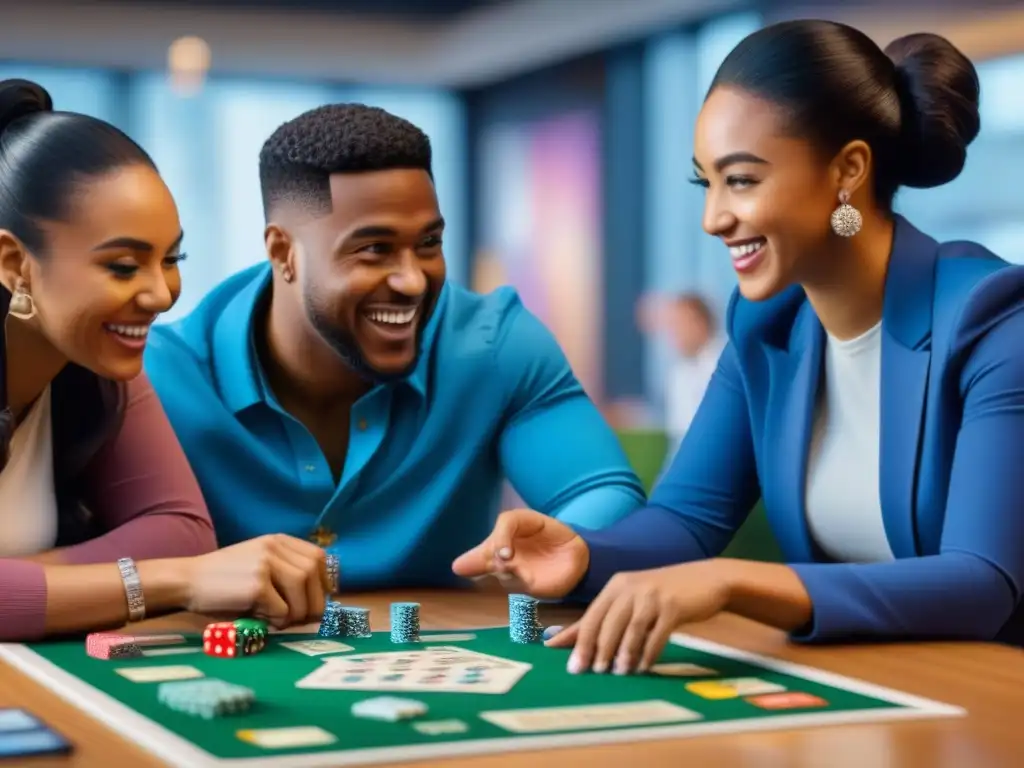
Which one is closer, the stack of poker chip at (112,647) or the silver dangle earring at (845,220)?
the stack of poker chip at (112,647)

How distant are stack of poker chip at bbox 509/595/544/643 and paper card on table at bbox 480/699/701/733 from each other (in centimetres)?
38

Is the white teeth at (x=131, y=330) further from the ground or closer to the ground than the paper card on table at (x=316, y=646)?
further from the ground

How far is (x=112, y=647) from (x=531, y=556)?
1.90 feet

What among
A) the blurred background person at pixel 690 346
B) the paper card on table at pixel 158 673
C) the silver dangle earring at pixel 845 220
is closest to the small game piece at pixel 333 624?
the paper card on table at pixel 158 673

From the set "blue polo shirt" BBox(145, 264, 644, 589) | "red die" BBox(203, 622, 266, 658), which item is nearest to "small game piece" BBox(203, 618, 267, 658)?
"red die" BBox(203, 622, 266, 658)

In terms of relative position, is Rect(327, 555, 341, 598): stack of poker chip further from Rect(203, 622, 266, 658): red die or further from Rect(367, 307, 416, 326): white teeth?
Rect(367, 307, 416, 326): white teeth

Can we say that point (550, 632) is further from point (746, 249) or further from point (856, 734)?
point (746, 249)

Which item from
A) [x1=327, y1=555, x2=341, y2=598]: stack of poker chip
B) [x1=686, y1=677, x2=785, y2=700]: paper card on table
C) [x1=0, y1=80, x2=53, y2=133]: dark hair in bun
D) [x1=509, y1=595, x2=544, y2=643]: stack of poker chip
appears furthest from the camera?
[x1=0, y1=80, x2=53, y2=133]: dark hair in bun

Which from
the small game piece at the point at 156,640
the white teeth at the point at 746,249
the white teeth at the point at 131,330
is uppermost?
the white teeth at the point at 746,249

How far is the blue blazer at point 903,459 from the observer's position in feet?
5.82

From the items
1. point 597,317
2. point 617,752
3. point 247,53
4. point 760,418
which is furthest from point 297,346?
point 247,53

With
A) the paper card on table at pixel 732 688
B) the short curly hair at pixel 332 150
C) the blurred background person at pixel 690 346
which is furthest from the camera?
the blurred background person at pixel 690 346

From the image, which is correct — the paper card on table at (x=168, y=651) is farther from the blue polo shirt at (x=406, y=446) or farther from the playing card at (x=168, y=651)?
the blue polo shirt at (x=406, y=446)

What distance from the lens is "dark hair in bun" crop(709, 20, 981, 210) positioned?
207 cm
